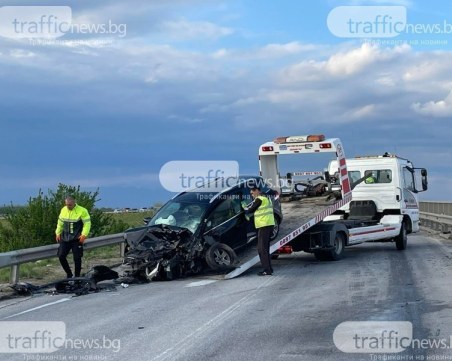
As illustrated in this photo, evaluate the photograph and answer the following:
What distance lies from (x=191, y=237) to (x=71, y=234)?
2.50m

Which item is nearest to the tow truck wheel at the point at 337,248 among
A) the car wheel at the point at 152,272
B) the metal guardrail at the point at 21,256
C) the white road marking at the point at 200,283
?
the white road marking at the point at 200,283

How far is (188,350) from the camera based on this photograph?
7512 millimetres

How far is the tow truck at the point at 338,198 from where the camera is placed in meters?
16.0

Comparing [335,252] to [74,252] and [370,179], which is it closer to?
[370,179]

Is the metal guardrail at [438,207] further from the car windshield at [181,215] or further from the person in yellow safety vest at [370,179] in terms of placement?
the car windshield at [181,215]

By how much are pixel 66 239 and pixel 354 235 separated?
7153mm

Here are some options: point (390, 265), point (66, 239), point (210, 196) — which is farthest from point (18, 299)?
point (390, 265)

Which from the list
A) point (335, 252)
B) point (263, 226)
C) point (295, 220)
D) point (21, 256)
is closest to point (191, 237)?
point (263, 226)

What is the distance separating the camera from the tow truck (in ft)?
52.5

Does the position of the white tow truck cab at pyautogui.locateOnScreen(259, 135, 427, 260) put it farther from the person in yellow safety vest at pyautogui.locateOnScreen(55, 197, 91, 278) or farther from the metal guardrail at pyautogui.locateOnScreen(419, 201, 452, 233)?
the metal guardrail at pyautogui.locateOnScreen(419, 201, 452, 233)

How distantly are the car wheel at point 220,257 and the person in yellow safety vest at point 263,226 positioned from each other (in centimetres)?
57

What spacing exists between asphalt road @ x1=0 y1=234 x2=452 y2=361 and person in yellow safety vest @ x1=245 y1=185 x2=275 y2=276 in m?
0.32

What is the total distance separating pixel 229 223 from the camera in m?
14.2

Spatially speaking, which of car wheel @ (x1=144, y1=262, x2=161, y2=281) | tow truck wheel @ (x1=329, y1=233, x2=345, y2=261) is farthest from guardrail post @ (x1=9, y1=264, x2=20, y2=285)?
tow truck wheel @ (x1=329, y1=233, x2=345, y2=261)
